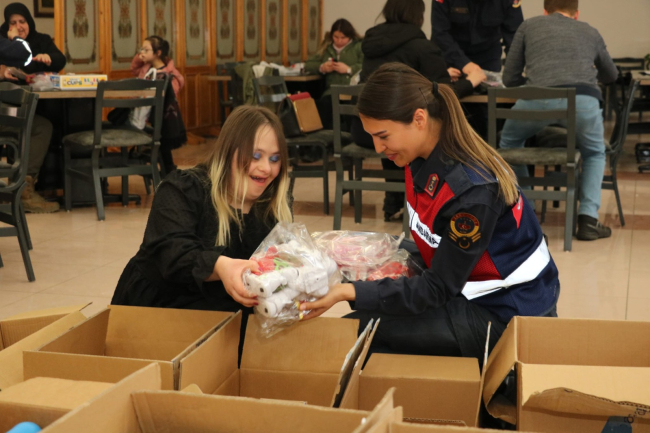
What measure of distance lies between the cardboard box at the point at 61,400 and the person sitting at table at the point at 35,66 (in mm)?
4065

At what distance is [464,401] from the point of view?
1456mm

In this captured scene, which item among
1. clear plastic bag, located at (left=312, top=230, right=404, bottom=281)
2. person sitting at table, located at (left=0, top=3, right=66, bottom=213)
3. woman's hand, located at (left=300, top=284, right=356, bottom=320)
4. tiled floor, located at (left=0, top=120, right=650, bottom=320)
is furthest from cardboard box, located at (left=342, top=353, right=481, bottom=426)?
person sitting at table, located at (left=0, top=3, right=66, bottom=213)

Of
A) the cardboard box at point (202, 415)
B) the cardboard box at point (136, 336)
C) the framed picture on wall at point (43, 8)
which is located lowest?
the cardboard box at point (136, 336)

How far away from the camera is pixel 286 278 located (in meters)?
1.58

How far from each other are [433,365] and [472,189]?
1.40 feet

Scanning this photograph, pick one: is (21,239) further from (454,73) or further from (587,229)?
(587,229)

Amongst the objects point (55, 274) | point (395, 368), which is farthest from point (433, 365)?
point (55, 274)

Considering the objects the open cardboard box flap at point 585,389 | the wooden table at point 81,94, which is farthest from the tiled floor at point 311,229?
the open cardboard box flap at point 585,389

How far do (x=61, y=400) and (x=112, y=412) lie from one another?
8.0 inches

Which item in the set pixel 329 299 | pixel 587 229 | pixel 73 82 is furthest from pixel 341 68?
pixel 329 299

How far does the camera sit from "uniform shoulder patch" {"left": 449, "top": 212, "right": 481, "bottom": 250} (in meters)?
1.70

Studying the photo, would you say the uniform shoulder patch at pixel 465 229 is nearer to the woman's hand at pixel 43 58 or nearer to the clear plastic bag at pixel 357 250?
the clear plastic bag at pixel 357 250

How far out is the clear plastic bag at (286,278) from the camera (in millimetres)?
1545

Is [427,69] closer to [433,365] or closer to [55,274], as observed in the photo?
[55,274]
